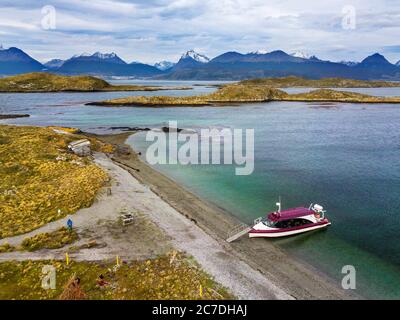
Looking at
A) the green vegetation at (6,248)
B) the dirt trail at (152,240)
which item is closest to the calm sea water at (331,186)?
the dirt trail at (152,240)

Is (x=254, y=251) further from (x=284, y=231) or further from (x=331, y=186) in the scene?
(x=331, y=186)

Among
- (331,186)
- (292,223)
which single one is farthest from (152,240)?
(331,186)

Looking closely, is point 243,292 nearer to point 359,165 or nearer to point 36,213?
point 36,213

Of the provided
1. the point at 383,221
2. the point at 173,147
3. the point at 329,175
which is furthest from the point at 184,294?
the point at 173,147

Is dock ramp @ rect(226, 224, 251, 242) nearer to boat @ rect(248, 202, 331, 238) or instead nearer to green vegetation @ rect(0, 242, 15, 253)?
boat @ rect(248, 202, 331, 238)

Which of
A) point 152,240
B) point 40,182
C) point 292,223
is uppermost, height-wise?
point 40,182

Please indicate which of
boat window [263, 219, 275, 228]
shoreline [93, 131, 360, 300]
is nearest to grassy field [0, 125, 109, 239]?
shoreline [93, 131, 360, 300]
